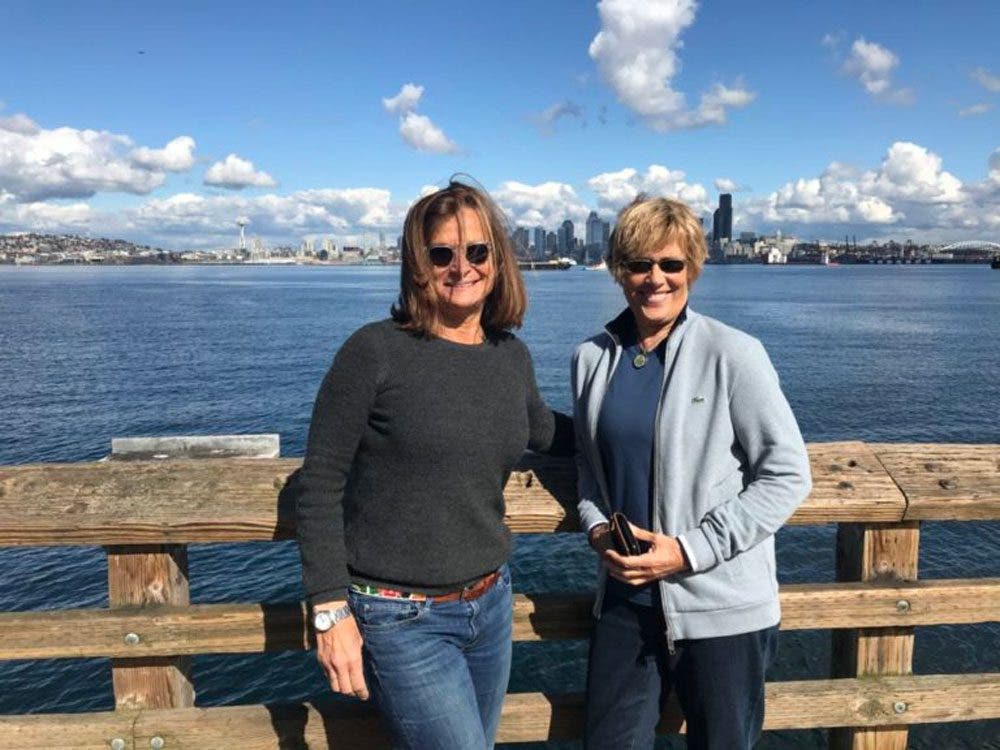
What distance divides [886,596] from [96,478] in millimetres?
3260

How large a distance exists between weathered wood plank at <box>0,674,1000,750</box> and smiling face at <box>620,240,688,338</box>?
1.65 meters

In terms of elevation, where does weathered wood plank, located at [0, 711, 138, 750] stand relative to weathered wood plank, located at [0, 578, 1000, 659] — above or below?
below

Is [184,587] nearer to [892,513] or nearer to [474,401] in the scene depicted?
[474,401]

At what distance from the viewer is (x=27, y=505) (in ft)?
9.39

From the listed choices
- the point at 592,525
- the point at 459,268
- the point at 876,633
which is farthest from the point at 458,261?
the point at 876,633

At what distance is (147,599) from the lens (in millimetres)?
2938

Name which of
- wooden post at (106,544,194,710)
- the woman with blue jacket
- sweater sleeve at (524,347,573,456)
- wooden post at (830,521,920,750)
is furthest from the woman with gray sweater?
wooden post at (830,521,920,750)

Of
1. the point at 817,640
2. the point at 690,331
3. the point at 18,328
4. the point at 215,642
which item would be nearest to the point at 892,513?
the point at 690,331

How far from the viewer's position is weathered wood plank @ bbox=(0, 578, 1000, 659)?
287cm

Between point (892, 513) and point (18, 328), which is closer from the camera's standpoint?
point (892, 513)

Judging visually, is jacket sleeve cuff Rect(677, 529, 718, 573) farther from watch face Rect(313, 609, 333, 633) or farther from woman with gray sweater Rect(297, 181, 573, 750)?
watch face Rect(313, 609, 333, 633)

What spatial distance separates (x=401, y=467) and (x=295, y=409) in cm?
2916

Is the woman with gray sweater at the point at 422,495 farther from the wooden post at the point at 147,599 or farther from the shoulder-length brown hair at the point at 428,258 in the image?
the wooden post at the point at 147,599

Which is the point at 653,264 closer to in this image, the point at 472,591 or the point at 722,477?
the point at 722,477
